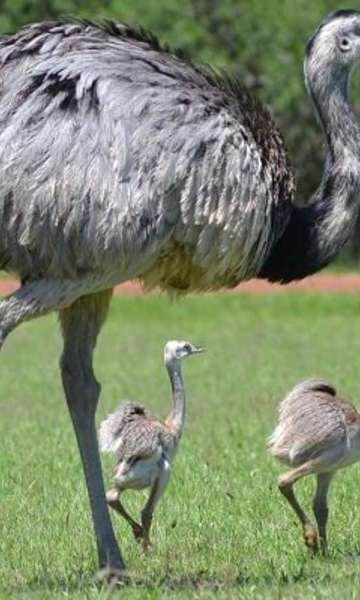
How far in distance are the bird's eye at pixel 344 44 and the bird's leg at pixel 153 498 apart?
1.88 m

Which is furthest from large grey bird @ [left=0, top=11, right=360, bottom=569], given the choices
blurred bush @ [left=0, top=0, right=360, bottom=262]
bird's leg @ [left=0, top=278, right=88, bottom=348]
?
blurred bush @ [left=0, top=0, right=360, bottom=262]

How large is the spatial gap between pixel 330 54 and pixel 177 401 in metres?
1.84

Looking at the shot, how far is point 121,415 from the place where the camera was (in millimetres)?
8445

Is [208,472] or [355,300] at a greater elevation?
[208,472]

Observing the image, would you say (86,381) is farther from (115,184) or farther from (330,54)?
(330,54)

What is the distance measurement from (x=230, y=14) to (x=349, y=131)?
1931 centimetres

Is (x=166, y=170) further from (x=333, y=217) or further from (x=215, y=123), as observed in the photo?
(x=333, y=217)

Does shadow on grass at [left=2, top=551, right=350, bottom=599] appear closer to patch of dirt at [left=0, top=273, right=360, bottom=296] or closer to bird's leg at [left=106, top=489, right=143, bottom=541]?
bird's leg at [left=106, top=489, right=143, bottom=541]

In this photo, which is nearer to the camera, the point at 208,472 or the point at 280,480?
the point at 280,480

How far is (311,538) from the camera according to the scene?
7684mm

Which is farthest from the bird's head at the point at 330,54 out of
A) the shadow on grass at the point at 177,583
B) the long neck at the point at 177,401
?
the shadow on grass at the point at 177,583

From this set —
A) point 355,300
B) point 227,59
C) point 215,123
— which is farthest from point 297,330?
point 215,123

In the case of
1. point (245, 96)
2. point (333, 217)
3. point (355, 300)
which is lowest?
point (355, 300)

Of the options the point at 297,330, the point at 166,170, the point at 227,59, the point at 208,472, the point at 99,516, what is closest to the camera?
the point at 166,170
